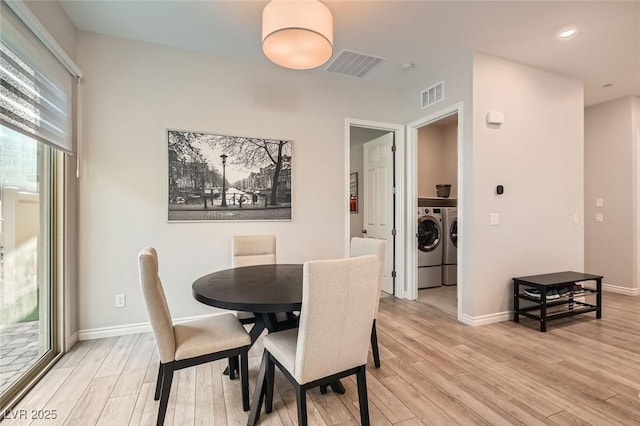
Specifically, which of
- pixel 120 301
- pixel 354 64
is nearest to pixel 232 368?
pixel 120 301

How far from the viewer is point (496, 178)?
10.5ft

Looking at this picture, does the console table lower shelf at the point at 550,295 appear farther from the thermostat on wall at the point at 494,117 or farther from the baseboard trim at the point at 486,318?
the thermostat on wall at the point at 494,117

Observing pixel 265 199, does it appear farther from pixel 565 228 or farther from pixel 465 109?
pixel 565 228

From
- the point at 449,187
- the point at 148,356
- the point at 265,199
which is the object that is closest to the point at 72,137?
the point at 265,199

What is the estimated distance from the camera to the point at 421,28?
269cm

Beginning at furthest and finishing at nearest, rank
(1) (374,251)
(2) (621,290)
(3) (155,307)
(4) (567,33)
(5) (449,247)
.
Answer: (5) (449,247)
(2) (621,290)
(4) (567,33)
(1) (374,251)
(3) (155,307)

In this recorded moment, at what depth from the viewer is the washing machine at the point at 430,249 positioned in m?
4.57

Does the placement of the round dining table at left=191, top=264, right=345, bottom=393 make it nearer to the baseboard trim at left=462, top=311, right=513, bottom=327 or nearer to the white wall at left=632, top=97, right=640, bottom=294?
the baseboard trim at left=462, top=311, right=513, bottom=327

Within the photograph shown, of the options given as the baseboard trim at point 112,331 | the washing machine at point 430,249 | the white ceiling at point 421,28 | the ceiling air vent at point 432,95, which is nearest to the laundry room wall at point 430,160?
the washing machine at point 430,249

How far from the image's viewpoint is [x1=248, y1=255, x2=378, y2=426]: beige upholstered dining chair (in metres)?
1.36

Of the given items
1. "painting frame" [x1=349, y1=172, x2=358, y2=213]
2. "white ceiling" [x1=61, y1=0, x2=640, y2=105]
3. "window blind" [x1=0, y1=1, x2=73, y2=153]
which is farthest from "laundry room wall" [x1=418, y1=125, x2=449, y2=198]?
"window blind" [x1=0, y1=1, x2=73, y2=153]

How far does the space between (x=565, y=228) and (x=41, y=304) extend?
5.22 meters

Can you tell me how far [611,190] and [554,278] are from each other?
2272 mm

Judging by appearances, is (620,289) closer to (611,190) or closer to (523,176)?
(611,190)
